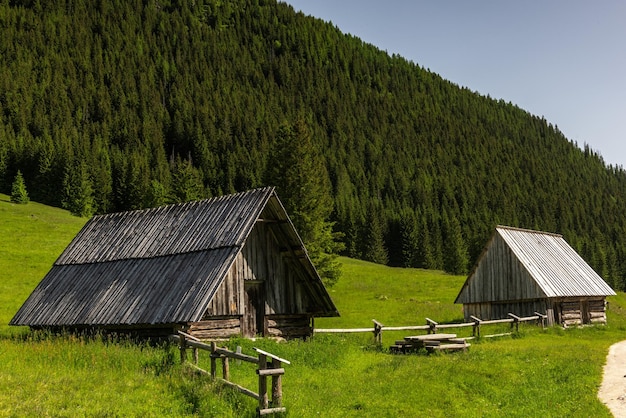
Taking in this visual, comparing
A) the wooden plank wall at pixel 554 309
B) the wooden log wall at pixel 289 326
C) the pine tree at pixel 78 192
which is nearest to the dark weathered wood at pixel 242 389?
the wooden log wall at pixel 289 326

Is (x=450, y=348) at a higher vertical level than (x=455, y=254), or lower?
lower

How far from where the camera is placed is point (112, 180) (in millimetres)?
115125

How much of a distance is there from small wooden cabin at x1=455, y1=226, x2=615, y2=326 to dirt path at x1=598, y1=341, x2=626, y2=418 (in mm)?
13720

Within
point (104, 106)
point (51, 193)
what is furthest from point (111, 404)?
point (104, 106)

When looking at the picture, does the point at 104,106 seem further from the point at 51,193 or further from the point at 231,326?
the point at 231,326

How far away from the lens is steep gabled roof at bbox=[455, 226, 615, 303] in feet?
126

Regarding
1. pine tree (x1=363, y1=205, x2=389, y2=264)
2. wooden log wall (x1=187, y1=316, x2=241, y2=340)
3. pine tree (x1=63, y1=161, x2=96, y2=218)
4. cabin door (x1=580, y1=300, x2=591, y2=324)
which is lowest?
cabin door (x1=580, y1=300, x2=591, y2=324)

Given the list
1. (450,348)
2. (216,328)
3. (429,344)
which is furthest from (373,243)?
(216,328)

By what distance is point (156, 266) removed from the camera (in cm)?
2348

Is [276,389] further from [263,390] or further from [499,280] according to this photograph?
[499,280]

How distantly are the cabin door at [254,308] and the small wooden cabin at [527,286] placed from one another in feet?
69.1

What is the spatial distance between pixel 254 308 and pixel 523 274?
2211cm

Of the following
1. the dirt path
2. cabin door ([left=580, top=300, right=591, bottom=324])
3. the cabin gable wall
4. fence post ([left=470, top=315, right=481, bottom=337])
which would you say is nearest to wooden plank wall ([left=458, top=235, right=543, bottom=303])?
cabin door ([left=580, top=300, right=591, bottom=324])

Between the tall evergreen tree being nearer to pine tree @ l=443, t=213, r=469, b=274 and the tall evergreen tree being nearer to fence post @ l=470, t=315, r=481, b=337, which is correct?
fence post @ l=470, t=315, r=481, b=337
